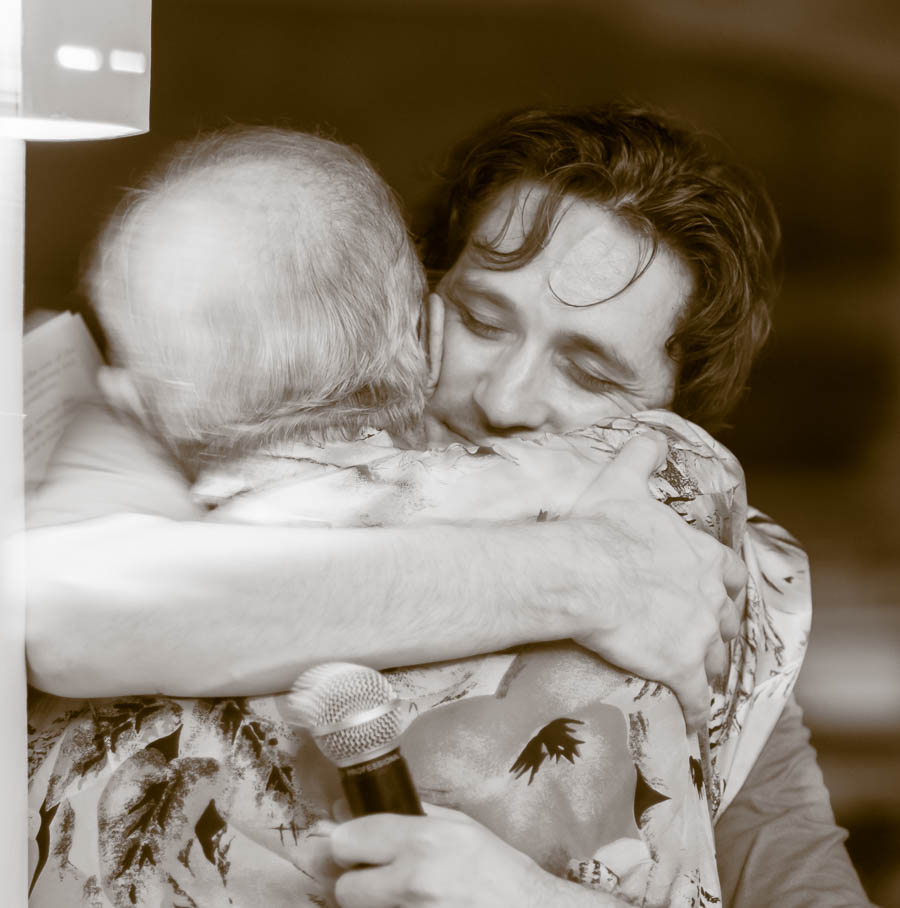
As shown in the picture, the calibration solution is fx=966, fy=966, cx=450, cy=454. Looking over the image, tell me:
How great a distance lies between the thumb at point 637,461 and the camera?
29.2 inches

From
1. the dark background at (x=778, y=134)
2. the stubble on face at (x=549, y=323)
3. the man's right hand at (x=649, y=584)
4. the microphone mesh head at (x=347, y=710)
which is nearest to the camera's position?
the microphone mesh head at (x=347, y=710)

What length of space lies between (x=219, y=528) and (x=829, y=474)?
638 millimetres

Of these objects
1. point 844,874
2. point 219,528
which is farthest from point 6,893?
point 844,874

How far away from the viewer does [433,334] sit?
85 centimetres

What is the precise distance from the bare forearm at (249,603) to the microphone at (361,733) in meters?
0.02

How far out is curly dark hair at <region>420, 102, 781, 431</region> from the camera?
0.92m

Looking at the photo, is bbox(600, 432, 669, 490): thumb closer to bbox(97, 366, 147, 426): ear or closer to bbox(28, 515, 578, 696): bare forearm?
bbox(28, 515, 578, 696): bare forearm

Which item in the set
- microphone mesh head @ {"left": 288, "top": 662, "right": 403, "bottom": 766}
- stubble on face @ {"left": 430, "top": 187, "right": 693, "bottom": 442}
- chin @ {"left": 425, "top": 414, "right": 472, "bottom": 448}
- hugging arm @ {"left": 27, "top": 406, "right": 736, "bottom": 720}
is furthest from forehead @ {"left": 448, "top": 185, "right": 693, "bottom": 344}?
microphone mesh head @ {"left": 288, "top": 662, "right": 403, "bottom": 766}

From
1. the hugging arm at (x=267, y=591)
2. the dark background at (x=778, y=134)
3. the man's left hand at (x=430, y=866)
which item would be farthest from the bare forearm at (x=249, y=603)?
the dark background at (x=778, y=134)

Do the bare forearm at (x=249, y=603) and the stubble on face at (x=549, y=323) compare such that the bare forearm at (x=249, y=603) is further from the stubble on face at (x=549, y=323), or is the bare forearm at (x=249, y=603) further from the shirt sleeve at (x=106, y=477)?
the stubble on face at (x=549, y=323)

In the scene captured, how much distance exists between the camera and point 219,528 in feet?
2.12

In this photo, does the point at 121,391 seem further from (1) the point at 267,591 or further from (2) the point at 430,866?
(2) the point at 430,866

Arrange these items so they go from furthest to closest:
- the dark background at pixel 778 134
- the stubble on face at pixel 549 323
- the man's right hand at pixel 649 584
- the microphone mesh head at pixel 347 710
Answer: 1. the stubble on face at pixel 549 323
2. the dark background at pixel 778 134
3. the man's right hand at pixel 649 584
4. the microphone mesh head at pixel 347 710

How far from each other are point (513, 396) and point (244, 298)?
30cm
